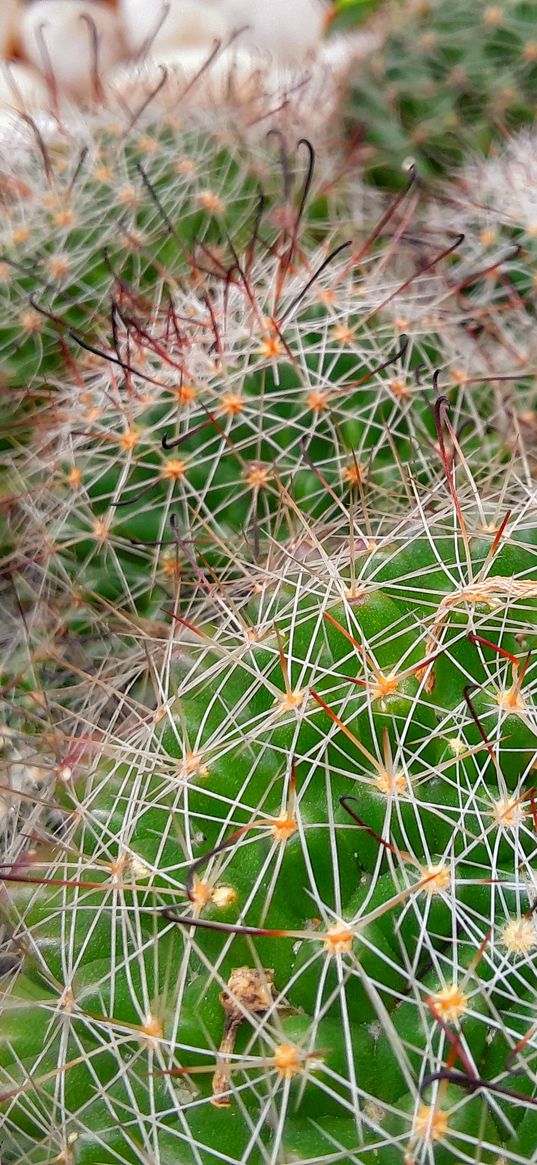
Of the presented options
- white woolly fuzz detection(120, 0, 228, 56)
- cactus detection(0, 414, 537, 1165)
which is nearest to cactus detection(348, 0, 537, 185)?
cactus detection(0, 414, 537, 1165)

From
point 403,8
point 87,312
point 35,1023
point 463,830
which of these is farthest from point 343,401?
point 403,8

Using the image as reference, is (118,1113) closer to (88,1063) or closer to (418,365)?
(88,1063)

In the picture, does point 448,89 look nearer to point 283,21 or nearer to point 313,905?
point 313,905

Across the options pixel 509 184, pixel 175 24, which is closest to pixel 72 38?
pixel 175 24

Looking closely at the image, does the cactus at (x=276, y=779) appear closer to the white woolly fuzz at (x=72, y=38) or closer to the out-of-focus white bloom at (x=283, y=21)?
the out-of-focus white bloom at (x=283, y=21)

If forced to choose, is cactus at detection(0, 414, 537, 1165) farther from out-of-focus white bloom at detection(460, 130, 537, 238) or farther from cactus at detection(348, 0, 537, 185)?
cactus at detection(348, 0, 537, 185)

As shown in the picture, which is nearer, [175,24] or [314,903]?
[314,903]
